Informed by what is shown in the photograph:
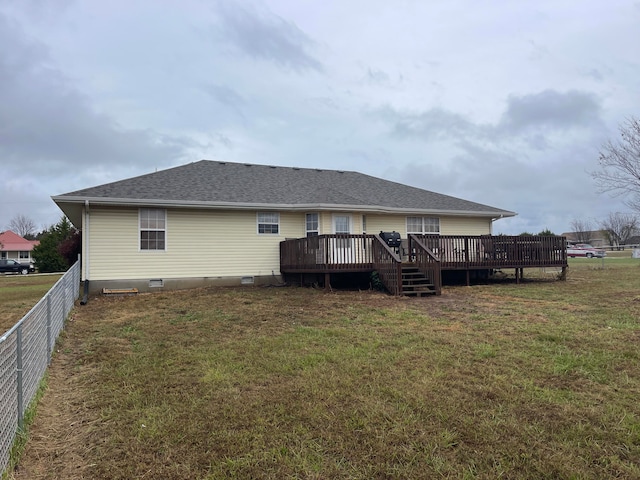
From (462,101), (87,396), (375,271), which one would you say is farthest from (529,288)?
(87,396)

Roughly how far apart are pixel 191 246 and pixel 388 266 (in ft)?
21.7

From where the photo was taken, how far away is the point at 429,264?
1140cm

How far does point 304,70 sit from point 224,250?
368 inches

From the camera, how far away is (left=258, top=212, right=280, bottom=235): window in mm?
14297

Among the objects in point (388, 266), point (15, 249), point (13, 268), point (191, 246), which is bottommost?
point (13, 268)

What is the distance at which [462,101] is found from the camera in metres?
18.5

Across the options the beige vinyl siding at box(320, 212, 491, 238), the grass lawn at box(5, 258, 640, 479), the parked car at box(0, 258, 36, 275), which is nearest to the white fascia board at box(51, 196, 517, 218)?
the beige vinyl siding at box(320, 212, 491, 238)

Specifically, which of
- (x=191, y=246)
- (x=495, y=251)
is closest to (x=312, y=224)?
(x=191, y=246)

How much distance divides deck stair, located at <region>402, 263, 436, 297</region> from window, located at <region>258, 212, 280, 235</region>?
497 centimetres

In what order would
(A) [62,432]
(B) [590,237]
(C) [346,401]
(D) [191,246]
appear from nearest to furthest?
1. (A) [62,432]
2. (C) [346,401]
3. (D) [191,246]
4. (B) [590,237]

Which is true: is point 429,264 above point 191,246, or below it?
below

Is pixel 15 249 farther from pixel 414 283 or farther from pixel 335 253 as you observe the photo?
pixel 414 283

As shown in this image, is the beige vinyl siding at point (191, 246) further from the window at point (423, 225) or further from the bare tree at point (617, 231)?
the bare tree at point (617, 231)

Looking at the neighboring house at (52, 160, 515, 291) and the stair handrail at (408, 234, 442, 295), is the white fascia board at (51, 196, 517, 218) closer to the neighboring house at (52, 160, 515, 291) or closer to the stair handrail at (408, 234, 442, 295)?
the neighboring house at (52, 160, 515, 291)
